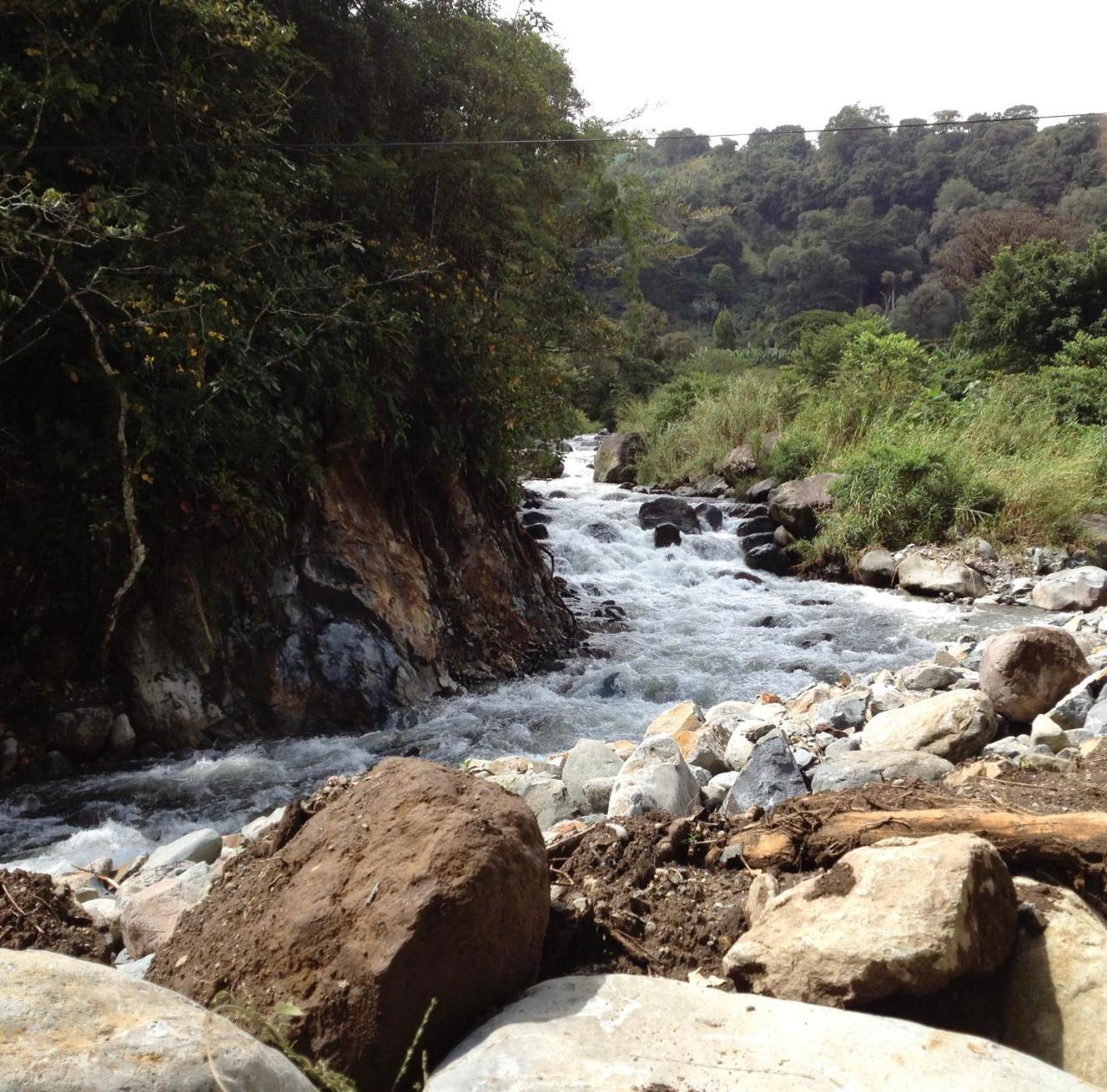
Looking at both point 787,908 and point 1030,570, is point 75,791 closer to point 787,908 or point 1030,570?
point 787,908

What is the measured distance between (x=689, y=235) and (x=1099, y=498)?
48.8 meters

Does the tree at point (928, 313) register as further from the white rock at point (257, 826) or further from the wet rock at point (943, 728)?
the white rock at point (257, 826)

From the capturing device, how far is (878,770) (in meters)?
3.35

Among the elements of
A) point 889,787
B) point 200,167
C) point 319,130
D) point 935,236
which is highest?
point 935,236

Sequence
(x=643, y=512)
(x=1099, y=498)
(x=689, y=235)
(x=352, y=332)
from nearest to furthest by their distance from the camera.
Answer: (x=352, y=332), (x=1099, y=498), (x=643, y=512), (x=689, y=235)

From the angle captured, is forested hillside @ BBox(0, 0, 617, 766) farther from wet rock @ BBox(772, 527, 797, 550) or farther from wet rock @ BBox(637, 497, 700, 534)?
wet rock @ BBox(772, 527, 797, 550)

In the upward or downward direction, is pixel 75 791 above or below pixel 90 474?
below

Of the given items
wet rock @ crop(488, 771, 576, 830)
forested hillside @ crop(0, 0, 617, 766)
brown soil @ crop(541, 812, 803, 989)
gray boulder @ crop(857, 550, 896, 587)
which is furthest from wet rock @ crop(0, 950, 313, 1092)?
gray boulder @ crop(857, 550, 896, 587)

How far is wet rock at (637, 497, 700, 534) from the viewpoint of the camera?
12.6 meters

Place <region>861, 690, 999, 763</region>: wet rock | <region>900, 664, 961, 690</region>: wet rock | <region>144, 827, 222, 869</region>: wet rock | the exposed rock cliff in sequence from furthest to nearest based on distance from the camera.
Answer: <region>900, 664, 961, 690</region>: wet rock
the exposed rock cliff
<region>861, 690, 999, 763</region>: wet rock
<region>144, 827, 222, 869</region>: wet rock

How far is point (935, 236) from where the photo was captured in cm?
5150

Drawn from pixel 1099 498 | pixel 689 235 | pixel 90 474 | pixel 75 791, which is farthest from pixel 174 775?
pixel 689 235

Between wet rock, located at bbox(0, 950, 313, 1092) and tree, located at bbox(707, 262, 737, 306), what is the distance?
5526 cm

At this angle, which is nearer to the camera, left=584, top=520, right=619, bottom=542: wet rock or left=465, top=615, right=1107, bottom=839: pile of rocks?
left=465, top=615, right=1107, bottom=839: pile of rocks
